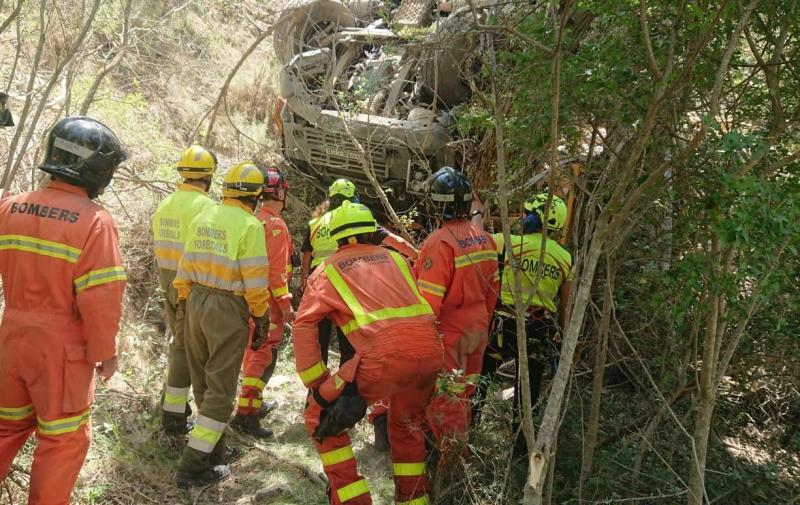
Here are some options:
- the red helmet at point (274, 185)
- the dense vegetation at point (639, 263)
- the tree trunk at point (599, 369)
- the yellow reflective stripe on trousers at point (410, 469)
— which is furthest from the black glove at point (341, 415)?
the red helmet at point (274, 185)

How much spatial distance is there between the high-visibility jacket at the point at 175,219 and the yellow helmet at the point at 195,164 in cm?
8

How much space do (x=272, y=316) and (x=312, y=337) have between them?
1.66 m

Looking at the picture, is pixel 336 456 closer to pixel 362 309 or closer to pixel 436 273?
pixel 362 309

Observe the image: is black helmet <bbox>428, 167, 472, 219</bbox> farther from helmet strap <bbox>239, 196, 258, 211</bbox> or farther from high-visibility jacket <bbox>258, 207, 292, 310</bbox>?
high-visibility jacket <bbox>258, 207, 292, 310</bbox>

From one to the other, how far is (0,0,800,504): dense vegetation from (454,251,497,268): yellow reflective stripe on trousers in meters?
0.40

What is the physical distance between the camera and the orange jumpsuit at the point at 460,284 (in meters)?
3.81

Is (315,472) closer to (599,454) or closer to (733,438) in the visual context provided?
(599,454)

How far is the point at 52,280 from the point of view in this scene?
2.70m

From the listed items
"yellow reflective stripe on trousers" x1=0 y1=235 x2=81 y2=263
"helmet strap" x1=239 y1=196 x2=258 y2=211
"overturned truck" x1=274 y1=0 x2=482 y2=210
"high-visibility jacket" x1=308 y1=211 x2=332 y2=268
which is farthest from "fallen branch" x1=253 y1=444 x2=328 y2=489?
"overturned truck" x1=274 y1=0 x2=482 y2=210

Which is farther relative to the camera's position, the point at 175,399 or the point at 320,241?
the point at 320,241

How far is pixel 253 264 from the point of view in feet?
12.5

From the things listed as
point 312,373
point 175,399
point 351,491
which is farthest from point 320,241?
point 351,491

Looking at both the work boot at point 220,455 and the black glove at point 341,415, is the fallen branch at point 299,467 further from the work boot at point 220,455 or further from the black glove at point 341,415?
the black glove at point 341,415

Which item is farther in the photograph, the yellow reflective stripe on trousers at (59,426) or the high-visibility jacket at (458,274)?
the high-visibility jacket at (458,274)
